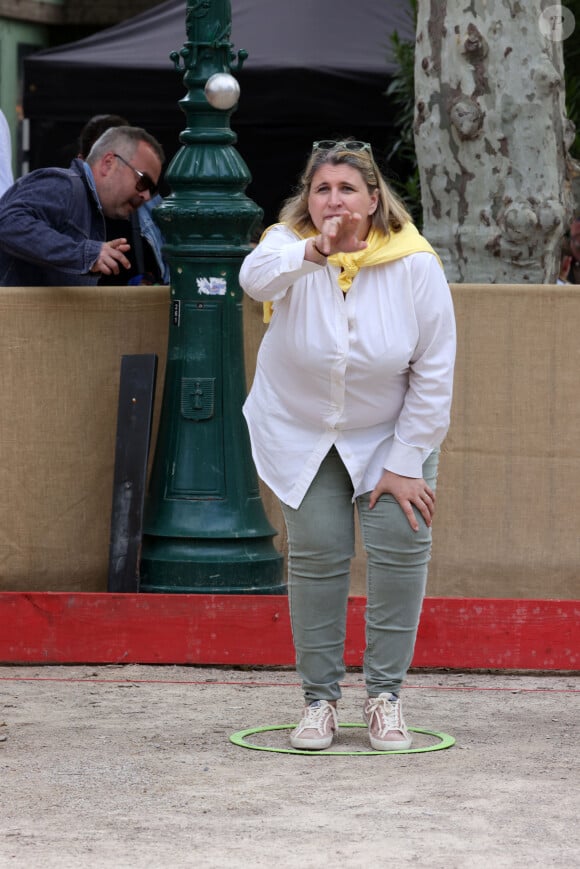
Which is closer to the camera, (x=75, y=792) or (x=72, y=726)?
(x=75, y=792)

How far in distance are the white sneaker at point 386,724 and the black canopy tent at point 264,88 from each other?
6.66 m

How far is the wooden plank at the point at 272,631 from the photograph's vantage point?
5777 millimetres

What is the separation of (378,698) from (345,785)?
478 mm

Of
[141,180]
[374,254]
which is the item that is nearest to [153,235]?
[141,180]

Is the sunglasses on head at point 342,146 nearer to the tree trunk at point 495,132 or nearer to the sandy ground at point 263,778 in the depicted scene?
the sandy ground at point 263,778

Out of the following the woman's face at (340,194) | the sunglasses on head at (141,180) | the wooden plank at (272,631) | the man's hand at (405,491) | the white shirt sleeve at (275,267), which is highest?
the sunglasses on head at (141,180)

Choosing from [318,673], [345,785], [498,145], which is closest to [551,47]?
[498,145]

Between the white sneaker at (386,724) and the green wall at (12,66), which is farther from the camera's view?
the green wall at (12,66)

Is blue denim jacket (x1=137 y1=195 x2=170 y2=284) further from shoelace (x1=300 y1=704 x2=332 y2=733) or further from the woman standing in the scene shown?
shoelace (x1=300 y1=704 x2=332 y2=733)

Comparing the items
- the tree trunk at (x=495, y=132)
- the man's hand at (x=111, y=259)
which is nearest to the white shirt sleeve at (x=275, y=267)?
the man's hand at (x=111, y=259)

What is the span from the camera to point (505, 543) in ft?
20.4

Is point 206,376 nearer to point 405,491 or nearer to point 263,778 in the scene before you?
point 405,491

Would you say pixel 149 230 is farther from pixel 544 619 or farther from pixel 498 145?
pixel 544 619

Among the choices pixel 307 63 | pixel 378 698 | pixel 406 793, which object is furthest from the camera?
pixel 307 63
